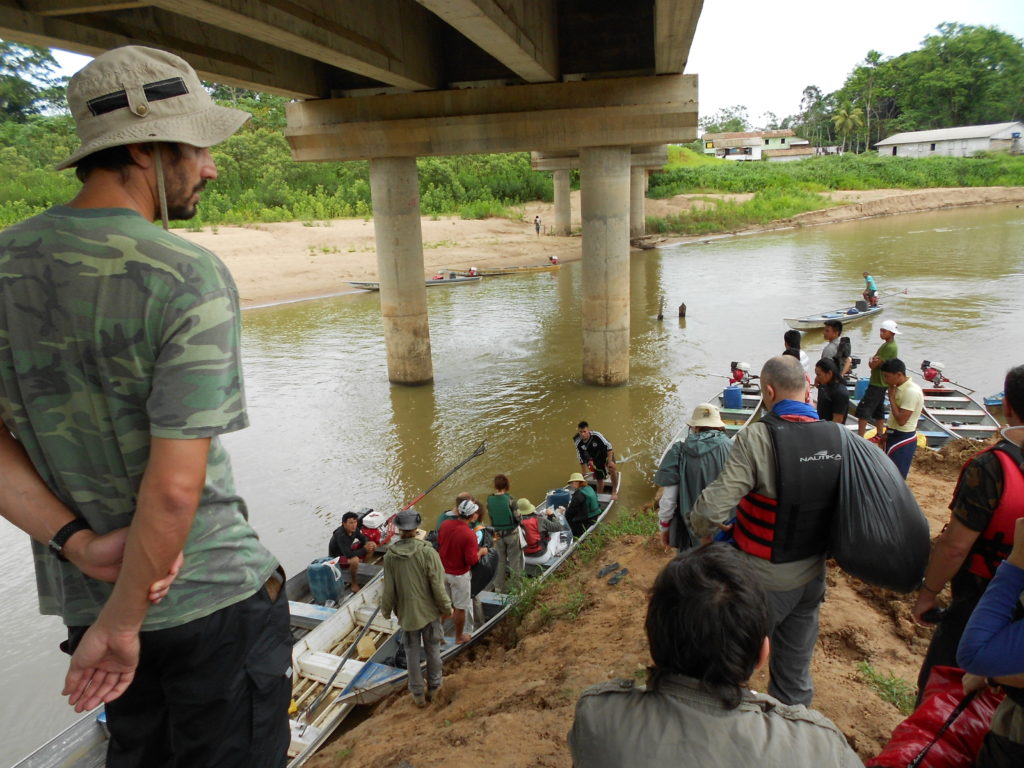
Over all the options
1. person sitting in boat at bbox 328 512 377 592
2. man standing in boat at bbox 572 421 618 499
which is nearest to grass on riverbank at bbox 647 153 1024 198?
man standing in boat at bbox 572 421 618 499

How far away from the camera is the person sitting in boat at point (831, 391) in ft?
29.2

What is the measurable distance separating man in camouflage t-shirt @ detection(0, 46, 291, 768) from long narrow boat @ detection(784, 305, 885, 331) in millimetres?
20176

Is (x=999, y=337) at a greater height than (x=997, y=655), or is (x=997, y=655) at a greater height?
(x=997, y=655)

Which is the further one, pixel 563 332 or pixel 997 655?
pixel 563 332

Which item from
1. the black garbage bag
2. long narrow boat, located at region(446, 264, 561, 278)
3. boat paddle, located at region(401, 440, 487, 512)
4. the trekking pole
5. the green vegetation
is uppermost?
the black garbage bag

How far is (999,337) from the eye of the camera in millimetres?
19391

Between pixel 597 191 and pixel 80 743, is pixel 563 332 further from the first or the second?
pixel 80 743

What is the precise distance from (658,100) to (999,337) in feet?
44.2

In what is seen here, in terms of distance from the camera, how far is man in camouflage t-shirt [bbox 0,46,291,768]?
4.92 ft

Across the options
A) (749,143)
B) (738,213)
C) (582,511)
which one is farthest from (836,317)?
(749,143)

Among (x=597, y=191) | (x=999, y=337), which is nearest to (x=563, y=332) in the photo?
(x=597, y=191)

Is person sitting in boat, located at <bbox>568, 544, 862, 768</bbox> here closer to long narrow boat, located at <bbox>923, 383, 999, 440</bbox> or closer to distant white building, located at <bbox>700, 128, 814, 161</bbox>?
long narrow boat, located at <bbox>923, 383, 999, 440</bbox>

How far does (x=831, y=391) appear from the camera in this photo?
360 inches

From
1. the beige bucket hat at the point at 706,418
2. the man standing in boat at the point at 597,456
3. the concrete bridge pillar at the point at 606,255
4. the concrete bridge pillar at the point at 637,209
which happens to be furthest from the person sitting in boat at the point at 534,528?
the concrete bridge pillar at the point at 637,209
